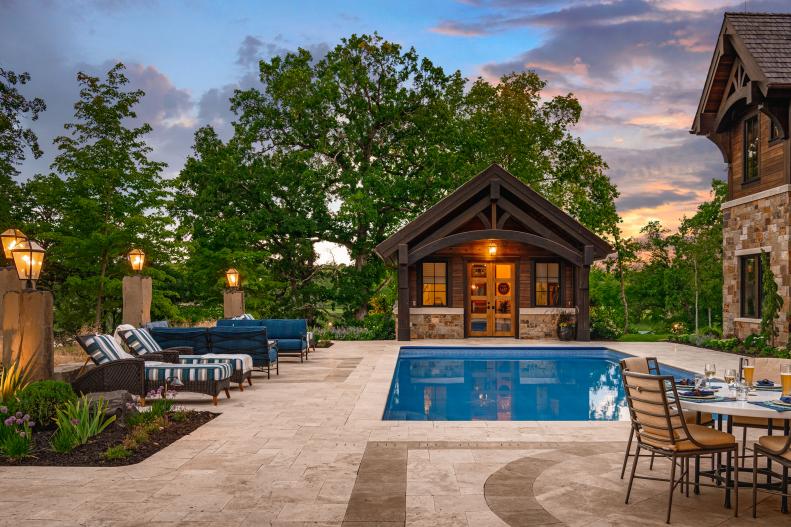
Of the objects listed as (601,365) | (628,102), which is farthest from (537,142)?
(601,365)

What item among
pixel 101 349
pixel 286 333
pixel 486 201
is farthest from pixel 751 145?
pixel 101 349

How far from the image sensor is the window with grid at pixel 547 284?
18000 millimetres

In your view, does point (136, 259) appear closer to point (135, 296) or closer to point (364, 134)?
point (135, 296)

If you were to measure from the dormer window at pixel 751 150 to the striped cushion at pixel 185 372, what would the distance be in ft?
45.7

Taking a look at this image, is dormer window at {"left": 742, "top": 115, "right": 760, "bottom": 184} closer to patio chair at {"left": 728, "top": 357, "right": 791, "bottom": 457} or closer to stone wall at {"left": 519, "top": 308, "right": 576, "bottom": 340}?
stone wall at {"left": 519, "top": 308, "right": 576, "bottom": 340}

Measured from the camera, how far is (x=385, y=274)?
2422 cm

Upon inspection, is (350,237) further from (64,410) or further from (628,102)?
(64,410)

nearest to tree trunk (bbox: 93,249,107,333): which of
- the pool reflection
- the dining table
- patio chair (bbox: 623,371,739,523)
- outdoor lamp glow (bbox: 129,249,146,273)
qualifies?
outdoor lamp glow (bbox: 129,249,146,273)

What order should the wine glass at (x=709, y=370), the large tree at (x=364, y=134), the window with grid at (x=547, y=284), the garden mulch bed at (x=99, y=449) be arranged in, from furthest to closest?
the large tree at (x=364, y=134)
the window with grid at (x=547, y=284)
the garden mulch bed at (x=99, y=449)
the wine glass at (x=709, y=370)

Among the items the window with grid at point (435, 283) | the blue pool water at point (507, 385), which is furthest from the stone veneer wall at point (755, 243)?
the window with grid at point (435, 283)

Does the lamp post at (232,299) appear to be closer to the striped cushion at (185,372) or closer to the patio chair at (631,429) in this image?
the striped cushion at (185,372)

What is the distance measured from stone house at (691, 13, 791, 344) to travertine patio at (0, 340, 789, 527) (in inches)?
389

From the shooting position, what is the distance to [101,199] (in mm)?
17266

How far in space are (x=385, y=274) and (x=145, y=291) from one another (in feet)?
44.2
